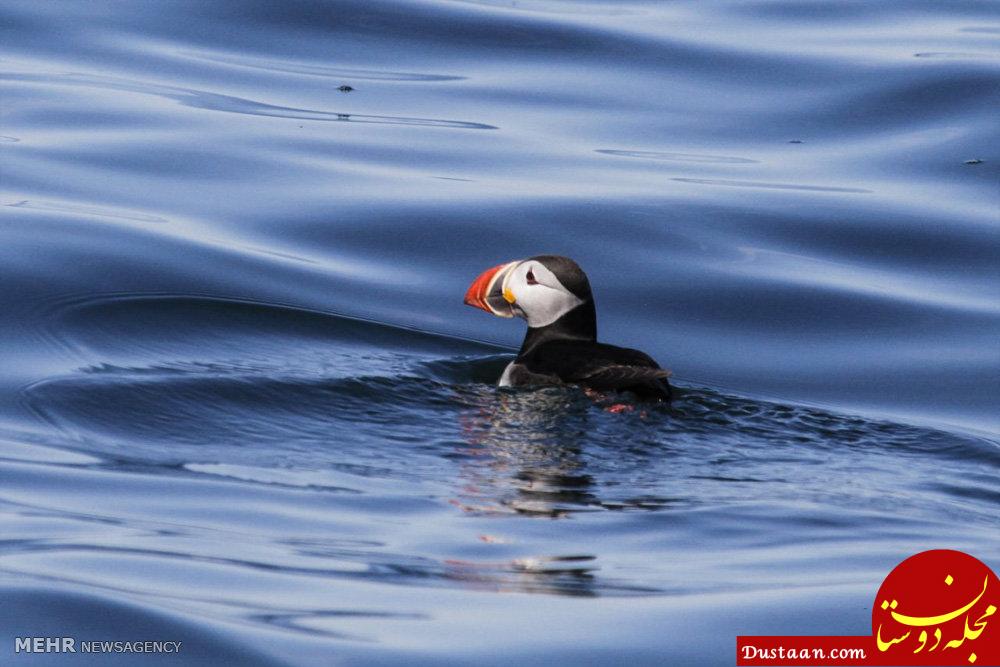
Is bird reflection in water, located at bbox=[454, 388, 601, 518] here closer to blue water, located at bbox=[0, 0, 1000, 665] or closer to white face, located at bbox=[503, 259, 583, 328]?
blue water, located at bbox=[0, 0, 1000, 665]

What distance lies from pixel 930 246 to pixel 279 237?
355 centimetres

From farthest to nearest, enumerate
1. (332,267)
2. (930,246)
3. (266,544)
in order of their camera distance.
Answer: (930,246) → (332,267) → (266,544)

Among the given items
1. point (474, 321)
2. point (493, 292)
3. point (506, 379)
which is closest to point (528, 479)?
point (506, 379)

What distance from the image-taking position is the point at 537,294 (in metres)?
6.70

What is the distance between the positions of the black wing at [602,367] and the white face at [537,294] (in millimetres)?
315

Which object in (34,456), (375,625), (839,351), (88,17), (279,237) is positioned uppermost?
(88,17)

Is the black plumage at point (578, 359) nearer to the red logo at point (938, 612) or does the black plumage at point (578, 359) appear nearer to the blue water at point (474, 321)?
the blue water at point (474, 321)

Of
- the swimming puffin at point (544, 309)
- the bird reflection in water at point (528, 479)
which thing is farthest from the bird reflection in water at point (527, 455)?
the swimming puffin at point (544, 309)

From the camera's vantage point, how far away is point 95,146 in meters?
9.90

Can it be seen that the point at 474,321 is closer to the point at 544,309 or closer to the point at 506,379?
the point at 544,309

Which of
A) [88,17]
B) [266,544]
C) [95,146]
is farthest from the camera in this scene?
[88,17]

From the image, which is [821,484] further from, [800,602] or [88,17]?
[88,17]

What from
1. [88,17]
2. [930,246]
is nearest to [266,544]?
[930,246]

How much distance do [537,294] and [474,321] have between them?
103 centimetres
